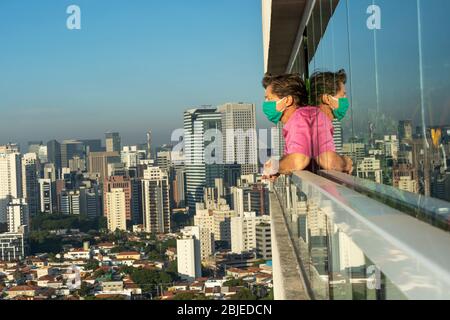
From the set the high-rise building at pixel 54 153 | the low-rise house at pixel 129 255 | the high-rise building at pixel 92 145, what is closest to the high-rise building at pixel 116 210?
the low-rise house at pixel 129 255

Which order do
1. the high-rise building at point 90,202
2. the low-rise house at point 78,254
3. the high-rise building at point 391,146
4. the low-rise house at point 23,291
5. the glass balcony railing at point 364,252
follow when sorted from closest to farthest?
the glass balcony railing at point 364,252
the high-rise building at point 391,146
the low-rise house at point 23,291
the low-rise house at point 78,254
the high-rise building at point 90,202

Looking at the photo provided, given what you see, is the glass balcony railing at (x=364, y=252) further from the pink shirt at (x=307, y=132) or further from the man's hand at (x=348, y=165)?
the pink shirt at (x=307, y=132)

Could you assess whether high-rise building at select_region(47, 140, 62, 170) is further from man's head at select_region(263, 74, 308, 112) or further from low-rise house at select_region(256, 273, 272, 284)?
man's head at select_region(263, 74, 308, 112)

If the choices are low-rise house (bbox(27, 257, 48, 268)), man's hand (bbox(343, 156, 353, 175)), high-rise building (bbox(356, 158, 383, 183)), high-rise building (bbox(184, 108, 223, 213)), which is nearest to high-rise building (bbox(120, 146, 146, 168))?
high-rise building (bbox(184, 108, 223, 213))

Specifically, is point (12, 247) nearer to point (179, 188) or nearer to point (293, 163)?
point (179, 188)

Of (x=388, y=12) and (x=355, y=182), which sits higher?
(x=388, y=12)

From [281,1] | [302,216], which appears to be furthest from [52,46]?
[302,216]

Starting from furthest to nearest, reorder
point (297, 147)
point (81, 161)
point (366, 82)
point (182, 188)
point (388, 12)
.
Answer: point (81, 161) < point (182, 188) < point (297, 147) < point (366, 82) < point (388, 12)

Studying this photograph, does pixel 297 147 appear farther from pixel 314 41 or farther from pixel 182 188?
pixel 182 188
